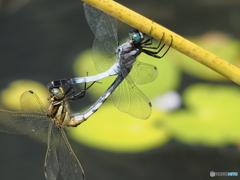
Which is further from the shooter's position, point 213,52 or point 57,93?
point 213,52

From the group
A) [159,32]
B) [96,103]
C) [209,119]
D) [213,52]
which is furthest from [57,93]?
[213,52]


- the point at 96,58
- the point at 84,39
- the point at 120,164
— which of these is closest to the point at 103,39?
the point at 96,58

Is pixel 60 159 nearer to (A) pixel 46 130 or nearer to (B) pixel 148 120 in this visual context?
(A) pixel 46 130

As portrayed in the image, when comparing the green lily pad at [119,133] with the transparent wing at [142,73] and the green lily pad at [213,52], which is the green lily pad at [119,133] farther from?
the transparent wing at [142,73]

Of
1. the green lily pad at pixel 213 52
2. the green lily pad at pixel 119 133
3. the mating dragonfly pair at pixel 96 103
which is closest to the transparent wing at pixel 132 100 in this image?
the mating dragonfly pair at pixel 96 103

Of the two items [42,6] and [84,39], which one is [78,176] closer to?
[84,39]

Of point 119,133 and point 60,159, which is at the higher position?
point 119,133
